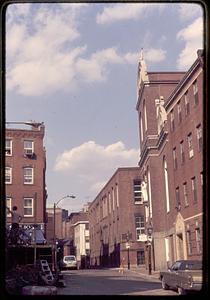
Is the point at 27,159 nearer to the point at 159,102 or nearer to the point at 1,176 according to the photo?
the point at 159,102

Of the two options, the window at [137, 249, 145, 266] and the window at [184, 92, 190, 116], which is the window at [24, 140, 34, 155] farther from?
the window at [137, 249, 145, 266]

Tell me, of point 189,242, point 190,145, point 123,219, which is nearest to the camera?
point 190,145

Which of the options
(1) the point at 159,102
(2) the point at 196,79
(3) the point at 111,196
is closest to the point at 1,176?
(2) the point at 196,79

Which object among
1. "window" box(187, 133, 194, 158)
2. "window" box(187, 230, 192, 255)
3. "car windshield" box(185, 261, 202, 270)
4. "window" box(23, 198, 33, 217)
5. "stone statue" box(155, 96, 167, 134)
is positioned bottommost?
"window" box(187, 230, 192, 255)

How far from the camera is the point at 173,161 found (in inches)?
1222

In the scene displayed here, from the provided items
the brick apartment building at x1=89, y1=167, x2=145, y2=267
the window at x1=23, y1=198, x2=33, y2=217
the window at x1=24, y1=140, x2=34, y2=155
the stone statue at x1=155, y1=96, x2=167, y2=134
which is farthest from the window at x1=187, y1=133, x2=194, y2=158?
the brick apartment building at x1=89, y1=167, x2=145, y2=267

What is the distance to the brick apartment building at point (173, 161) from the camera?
83.7ft

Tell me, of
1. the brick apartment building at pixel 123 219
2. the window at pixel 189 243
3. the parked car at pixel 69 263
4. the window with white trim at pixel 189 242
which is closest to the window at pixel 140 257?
the brick apartment building at pixel 123 219

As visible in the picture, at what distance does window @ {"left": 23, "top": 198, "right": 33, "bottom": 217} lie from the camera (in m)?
31.0

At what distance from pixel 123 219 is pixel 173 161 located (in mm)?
17895

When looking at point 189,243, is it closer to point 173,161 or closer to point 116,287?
point 173,161

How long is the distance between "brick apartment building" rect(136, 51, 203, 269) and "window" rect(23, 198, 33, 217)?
9365mm

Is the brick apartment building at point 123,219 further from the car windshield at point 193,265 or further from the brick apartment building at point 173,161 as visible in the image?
the car windshield at point 193,265

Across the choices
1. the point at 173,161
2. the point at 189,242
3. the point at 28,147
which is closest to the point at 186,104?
the point at 173,161
